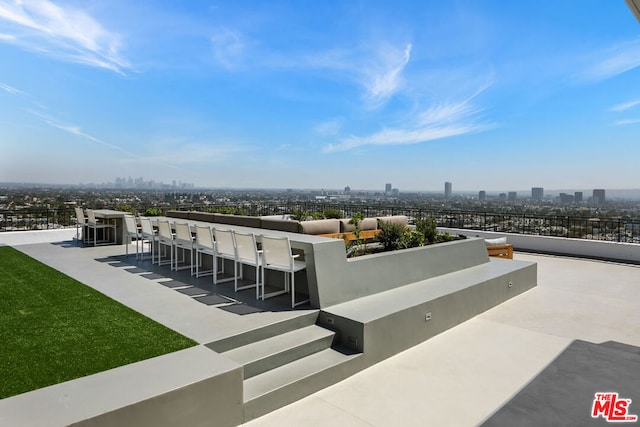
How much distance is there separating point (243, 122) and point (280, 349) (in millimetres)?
15587

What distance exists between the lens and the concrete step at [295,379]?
287cm

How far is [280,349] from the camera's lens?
3445mm

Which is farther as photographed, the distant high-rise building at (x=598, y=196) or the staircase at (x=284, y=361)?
the distant high-rise building at (x=598, y=196)

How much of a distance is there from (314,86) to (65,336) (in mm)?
13586

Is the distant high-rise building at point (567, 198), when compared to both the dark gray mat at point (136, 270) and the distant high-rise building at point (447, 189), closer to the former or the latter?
the distant high-rise building at point (447, 189)

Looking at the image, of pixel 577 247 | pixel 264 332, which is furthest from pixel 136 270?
pixel 577 247

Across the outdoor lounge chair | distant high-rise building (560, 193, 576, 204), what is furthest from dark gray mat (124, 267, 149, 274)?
distant high-rise building (560, 193, 576, 204)

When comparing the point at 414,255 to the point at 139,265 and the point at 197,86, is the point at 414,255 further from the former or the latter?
the point at 197,86

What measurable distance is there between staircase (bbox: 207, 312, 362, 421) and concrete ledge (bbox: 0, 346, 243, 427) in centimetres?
26

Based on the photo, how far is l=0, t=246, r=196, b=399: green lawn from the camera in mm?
2635

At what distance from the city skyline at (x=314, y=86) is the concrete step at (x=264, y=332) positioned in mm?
7890

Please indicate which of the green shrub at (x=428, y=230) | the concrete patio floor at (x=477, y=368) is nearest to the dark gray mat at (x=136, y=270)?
the concrete patio floor at (x=477, y=368)

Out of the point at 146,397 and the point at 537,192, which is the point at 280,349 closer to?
the point at 146,397

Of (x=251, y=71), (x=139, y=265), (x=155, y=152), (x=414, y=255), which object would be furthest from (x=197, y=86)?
(x=414, y=255)
